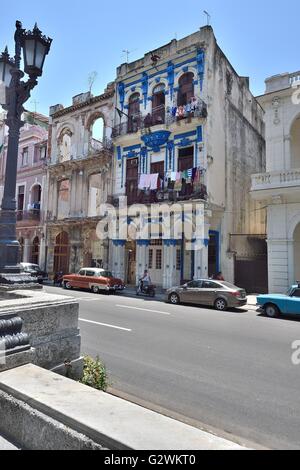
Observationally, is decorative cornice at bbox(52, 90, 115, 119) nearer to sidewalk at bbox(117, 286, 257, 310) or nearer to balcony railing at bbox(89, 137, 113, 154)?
balcony railing at bbox(89, 137, 113, 154)

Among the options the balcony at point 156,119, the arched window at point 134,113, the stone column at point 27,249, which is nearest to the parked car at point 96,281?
the balcony at point 156,119

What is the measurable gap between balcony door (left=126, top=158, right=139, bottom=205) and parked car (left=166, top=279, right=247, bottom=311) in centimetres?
847

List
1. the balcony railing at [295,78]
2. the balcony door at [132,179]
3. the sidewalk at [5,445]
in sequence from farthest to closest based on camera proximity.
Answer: the balcony door at [132,179]
the balcony railing at [295,78]
the sidewalk at [5,445]

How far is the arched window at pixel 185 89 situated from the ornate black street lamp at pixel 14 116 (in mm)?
16021

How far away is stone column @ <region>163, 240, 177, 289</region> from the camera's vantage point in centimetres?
1956

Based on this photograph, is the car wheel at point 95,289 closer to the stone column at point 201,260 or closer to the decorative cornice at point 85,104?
the stone column at point 201,260

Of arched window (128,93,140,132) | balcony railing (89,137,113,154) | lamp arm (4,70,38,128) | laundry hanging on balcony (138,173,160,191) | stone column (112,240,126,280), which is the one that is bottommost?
stone column (112,240,126,280)

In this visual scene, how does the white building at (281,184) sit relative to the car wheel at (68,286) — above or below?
above

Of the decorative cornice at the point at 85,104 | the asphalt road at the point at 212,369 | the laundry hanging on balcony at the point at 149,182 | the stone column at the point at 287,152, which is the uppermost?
the decorative cornice at the point at 85,104

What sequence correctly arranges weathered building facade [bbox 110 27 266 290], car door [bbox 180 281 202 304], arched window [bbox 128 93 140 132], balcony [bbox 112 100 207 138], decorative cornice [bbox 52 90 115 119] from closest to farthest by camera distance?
car door [bbox 180 281 202 304] → balcony [bbox 112 100 207 138] → weathered building facade [bbox 110 27 266 290] → arched window [bbox 128 93 140 132] → decorative cornice [bbox 52 90 115 119]

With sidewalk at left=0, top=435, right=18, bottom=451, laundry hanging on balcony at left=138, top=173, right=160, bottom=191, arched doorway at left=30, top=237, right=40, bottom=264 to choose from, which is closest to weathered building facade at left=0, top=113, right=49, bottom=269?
arched doorway at left=30, top=237, right=40, bottom=264

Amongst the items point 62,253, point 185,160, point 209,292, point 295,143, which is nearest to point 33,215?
point 62,253

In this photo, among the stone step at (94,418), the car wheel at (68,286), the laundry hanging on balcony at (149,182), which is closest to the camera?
the stone step at (94,418)

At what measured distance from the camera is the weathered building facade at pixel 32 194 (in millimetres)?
28453
